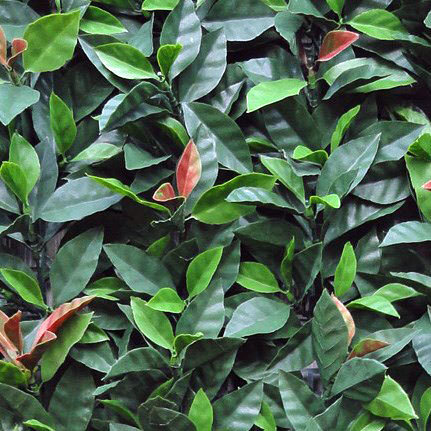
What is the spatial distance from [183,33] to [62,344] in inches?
18.6

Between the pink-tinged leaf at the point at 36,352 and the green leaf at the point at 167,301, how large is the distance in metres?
0.13

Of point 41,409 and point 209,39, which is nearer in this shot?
point 41,409

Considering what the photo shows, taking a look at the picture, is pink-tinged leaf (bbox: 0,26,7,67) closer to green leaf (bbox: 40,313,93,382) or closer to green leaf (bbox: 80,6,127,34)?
green leaf (bbox: 80,6,127,34)

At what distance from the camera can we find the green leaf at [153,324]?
0.95 meters

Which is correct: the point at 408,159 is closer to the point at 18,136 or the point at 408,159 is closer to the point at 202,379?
the point at 202,379

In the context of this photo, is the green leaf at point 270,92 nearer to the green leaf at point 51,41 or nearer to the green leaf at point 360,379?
the green leaf at point 51,41

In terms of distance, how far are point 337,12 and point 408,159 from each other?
0.24m

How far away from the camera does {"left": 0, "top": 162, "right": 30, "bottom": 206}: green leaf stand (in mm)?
963

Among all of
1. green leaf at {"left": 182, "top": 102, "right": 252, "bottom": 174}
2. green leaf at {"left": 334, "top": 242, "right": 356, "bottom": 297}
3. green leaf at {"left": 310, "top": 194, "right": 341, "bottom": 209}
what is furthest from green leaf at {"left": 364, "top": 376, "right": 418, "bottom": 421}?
green leaf at {"left": 182, "top": 102, "right": 252, "bottom": 174}

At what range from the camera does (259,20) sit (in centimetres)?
107

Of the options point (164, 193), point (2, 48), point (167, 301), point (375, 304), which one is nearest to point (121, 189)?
point (164, 193)

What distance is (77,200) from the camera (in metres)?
1.00

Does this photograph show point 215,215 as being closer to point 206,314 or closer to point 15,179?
point 206,314

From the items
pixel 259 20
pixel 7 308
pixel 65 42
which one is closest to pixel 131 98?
pixel 65 42
